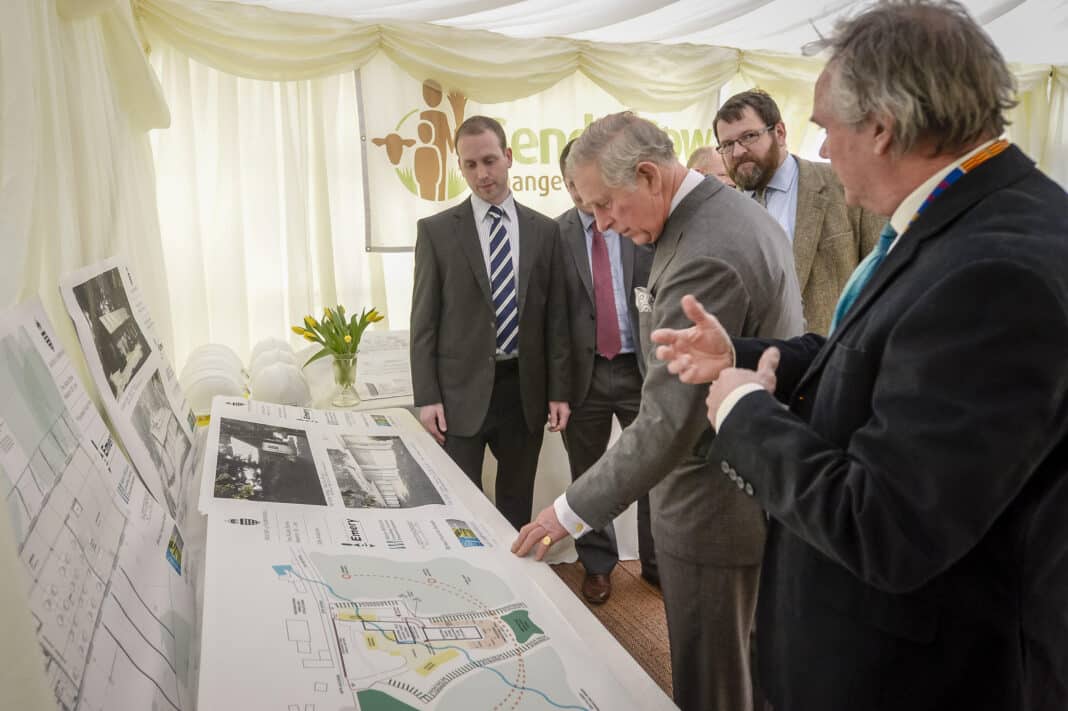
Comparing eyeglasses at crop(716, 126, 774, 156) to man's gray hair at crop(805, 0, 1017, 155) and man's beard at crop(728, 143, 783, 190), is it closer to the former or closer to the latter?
man's beard at crop(728, 143, 783, 190)

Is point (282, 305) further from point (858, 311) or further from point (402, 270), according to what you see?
point (858, 311)

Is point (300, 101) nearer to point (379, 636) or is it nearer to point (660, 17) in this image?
point (660, 17)

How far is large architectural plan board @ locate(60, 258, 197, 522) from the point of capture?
1.12m

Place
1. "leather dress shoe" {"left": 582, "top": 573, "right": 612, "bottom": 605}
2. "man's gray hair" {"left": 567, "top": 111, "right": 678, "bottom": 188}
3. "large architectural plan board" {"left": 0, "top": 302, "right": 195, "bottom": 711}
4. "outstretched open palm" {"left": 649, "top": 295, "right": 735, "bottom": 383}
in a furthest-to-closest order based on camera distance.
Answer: "leather dress shoe" {"left": 582, "top": 573, "right": 612, "bottom": 605} → "man's gray hair" {"left": 567, "top": 111, "right": 678, "bottom": 188} → "outstretched open palm" {"left": 649, "top": 295, "right": 735, "bottom": 383} → "large architectural plan board" {"left": 0, "top": 302, "right": 195, "bottom": 711}

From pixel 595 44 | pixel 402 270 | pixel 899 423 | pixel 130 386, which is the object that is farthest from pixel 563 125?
pixel 899 423

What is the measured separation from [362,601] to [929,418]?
723mm

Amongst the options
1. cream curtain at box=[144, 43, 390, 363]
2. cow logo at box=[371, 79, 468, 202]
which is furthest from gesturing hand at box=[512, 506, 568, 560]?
cow logo at box=[371, 79, 468, 202]

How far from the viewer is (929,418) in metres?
0.69

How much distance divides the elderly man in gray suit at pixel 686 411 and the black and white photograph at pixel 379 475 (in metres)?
0.29

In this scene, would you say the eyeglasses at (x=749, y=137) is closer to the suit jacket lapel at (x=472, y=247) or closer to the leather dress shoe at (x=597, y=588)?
the suit jacket lapel at (x=472, y=247)

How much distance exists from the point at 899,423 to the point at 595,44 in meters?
3.19

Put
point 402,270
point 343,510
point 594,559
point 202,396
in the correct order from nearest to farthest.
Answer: point 343,510 < point 202,396 < point 594,559 < point 402,270

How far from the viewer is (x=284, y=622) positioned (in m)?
0.85

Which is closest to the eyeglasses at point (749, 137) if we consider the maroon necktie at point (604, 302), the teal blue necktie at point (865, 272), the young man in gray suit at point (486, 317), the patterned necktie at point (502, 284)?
the maroon necktie at point (604, 302)
